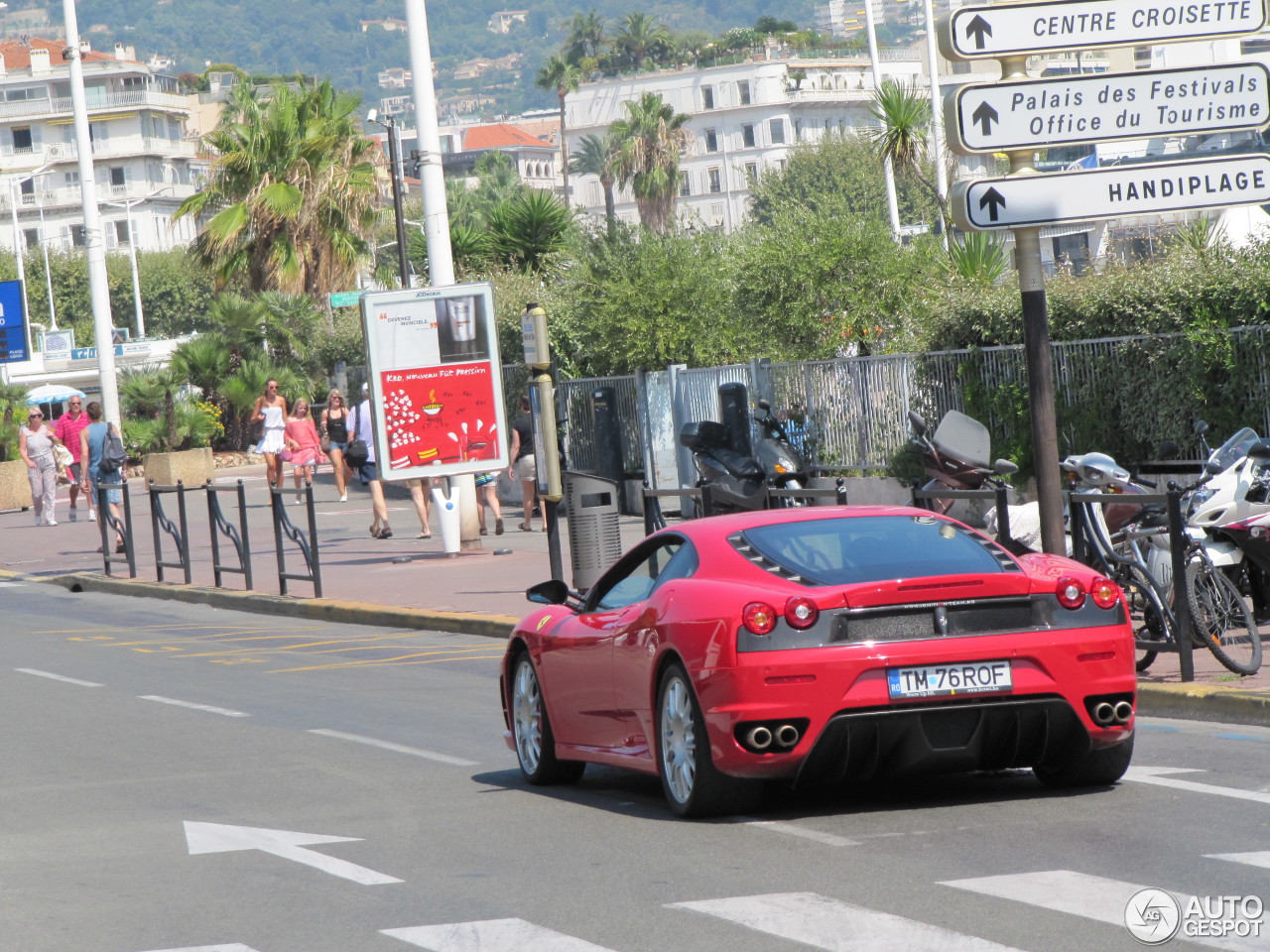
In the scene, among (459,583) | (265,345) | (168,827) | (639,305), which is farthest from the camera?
(265,345)

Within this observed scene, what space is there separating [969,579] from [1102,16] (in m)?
4.81

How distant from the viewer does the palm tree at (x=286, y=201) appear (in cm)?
4103

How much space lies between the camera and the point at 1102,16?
36.3 feet

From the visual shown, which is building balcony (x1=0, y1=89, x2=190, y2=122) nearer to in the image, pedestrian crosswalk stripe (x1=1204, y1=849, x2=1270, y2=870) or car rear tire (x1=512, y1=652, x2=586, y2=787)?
car rear tire (x1=512, y1=652, x2=586, y2=787)

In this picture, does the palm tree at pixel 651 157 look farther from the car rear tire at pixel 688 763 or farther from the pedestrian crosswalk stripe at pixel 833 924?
the pedestrian crosswalk stripe at pixel 833 924

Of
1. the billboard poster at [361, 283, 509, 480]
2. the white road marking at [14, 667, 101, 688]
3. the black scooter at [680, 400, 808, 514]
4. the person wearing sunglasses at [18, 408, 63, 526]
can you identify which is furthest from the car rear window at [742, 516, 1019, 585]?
the person wearing sunglasses at [18, 408, 63, 526]

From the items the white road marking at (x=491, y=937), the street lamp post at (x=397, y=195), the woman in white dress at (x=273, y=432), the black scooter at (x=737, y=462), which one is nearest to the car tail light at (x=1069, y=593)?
the white road marking at (x=491, y=937)

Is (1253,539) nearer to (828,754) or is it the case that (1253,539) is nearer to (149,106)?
(828,754)

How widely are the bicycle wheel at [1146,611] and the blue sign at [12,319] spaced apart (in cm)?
3242

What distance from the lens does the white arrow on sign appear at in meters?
11.1

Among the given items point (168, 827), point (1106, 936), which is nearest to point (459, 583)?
point (168, 827)

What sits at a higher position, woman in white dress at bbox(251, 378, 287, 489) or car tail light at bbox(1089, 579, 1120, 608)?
woman in white dress at bbox(251, 378, 287, 489)

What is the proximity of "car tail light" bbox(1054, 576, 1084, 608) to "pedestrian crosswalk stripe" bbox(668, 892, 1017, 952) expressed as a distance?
6.46ft

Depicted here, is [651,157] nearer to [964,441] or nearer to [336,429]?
[336,429]
